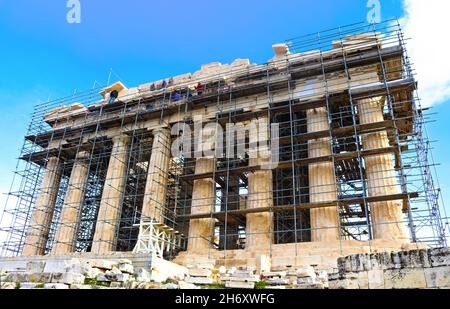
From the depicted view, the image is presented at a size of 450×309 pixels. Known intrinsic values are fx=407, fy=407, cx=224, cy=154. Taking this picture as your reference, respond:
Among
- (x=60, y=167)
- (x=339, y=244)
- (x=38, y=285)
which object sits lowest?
(x=38, y=285)

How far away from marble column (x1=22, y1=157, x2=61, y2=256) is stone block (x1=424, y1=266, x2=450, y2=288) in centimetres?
2444

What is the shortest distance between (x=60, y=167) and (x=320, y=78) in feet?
64.0

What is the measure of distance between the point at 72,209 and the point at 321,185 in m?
16.2

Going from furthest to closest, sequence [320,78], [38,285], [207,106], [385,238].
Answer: [207,106] < [320,78] < [385,238] < [38,285]

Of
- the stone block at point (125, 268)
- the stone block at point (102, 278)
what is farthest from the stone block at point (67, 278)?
the stone block at point (125, 268)

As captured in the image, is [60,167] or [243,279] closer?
[243,279]

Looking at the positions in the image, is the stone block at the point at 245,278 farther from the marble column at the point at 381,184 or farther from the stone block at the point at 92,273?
the marble column at the point at 381,184

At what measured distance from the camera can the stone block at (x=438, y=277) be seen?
6836 mm

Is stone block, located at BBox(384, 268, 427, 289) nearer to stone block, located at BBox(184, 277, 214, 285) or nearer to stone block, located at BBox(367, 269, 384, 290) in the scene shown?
stone block, located at BBox(367, 269, 384, 290)

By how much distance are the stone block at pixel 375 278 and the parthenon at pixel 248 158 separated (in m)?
9.69

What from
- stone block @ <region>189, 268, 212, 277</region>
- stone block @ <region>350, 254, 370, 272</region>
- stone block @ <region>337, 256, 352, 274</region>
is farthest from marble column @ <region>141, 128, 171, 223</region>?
stone block @ <region>350, 254, 370, 272</region>

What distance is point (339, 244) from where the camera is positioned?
17812 millimetres

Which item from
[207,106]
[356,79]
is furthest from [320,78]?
[207,106]
